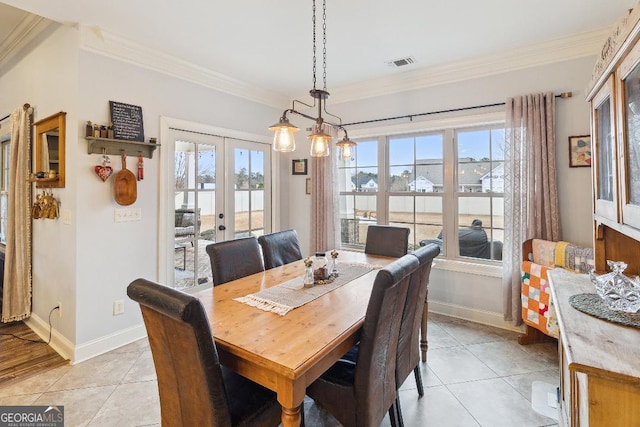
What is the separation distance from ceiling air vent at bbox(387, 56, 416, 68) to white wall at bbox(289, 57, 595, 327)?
411mm

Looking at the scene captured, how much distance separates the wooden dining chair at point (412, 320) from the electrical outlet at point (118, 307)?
7.95ft

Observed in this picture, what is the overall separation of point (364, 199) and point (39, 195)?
11.0ft

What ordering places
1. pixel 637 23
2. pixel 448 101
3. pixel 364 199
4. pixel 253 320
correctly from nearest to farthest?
pixel 637 23
pixel 253 320
pixel 448 101
pixel 364 199

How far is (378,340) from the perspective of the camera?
143cm

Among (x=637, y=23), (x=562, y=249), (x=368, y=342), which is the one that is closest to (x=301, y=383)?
(x=368, y=342)

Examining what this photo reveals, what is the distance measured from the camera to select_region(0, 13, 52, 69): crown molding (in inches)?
109

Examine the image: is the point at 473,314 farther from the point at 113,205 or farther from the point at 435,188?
the point at 113,205

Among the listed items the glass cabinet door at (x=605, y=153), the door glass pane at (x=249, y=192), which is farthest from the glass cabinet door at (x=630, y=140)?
the door glass pane at (x=249, y=192)

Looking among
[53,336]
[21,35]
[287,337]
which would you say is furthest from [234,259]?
[21,35]

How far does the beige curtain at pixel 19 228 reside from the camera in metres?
3.05

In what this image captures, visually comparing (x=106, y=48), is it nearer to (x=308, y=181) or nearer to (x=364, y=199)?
(x=308, y=181)

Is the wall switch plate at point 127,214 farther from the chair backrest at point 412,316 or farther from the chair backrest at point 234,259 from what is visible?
the chair backrest at point 412,316

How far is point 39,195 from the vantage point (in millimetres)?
2971

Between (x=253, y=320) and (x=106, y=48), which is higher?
(x=106, y=48)
